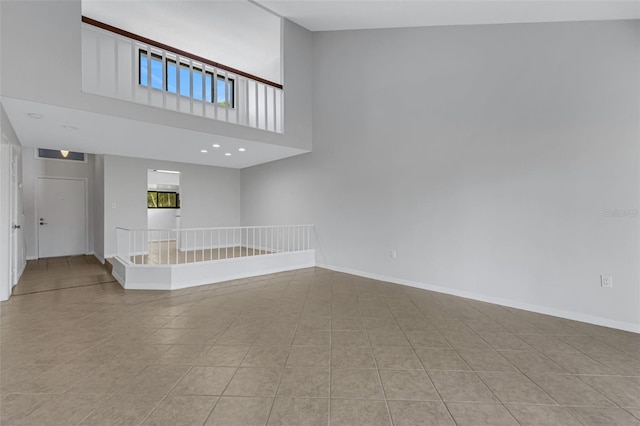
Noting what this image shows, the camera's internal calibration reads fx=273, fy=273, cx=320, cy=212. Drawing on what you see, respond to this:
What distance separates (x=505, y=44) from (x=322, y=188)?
342 centimetres

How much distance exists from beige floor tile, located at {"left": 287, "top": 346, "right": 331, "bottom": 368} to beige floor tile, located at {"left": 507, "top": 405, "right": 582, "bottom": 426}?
1.18 meters

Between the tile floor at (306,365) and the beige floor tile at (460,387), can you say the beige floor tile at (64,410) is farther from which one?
the beige floor tile at (460,387)

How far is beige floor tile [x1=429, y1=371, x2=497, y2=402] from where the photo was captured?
169 cm

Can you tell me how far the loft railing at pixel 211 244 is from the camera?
520 cm

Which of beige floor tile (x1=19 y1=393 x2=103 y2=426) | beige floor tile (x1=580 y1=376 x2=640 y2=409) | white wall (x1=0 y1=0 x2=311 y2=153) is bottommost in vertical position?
beige floor tile (x1=580 y1=376 x2=640 y2=409)

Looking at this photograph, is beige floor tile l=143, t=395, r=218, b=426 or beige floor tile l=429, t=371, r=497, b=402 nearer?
beige floor tile l=143, t=395, r=218, b=426

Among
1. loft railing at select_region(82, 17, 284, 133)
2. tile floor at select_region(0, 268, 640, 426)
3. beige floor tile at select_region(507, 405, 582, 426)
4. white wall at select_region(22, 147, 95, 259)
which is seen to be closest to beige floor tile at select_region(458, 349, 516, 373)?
tile floor at select_region(0, 268, 640, 426)

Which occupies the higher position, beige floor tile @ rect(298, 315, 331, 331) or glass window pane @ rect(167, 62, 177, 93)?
glass window pane @ rect(167, 62, 177, 93)

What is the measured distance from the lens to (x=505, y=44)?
3402mm

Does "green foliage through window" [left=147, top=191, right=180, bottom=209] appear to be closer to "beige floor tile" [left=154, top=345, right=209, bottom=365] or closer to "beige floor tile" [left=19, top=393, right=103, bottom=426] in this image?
"beige floor tile" [left=154, top=345, right=209, bottom=365]

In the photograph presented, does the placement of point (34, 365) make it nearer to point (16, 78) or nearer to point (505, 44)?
point (16, 78)

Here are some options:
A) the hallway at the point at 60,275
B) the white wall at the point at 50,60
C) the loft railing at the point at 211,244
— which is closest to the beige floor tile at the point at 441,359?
the loft railing at the point at 211,244

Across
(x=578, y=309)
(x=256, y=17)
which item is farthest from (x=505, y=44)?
(x=256, y=17)

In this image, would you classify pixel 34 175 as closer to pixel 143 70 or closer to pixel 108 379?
pixel 143 70
